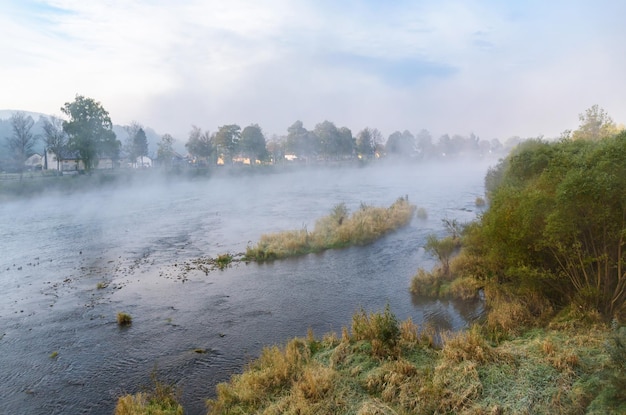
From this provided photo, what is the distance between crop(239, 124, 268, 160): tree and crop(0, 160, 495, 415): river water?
262 feet

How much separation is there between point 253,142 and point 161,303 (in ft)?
345

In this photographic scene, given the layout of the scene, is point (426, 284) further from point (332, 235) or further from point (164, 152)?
point (164, 152)

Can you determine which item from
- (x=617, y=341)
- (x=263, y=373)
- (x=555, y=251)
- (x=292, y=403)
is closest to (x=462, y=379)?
(x=617, y=341)

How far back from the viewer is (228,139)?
120562 millimetres

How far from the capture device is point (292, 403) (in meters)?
10.3

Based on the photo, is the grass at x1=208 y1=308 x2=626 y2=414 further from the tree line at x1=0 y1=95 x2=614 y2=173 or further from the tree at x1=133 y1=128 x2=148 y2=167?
the tree at x1=133 y1=128 x2=148 y2=167

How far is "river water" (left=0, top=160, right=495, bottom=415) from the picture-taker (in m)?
13.7

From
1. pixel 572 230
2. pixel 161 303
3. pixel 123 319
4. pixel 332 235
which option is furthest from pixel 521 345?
pixel 332 235

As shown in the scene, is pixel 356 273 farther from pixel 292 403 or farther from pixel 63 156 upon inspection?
pixel 63 156

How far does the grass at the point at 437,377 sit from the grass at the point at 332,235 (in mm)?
16468

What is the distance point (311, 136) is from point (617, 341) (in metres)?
146

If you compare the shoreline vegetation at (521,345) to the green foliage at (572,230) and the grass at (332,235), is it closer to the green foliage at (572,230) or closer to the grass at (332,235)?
the green foliage at (572,230)

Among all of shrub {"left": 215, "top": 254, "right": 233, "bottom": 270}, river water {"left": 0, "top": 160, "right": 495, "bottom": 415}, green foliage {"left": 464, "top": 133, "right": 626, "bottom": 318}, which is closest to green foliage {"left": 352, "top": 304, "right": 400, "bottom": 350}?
river water {"left": 0, "top": 160, "right": 495, "bottom": 415}

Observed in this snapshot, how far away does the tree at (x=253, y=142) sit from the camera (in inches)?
4774
